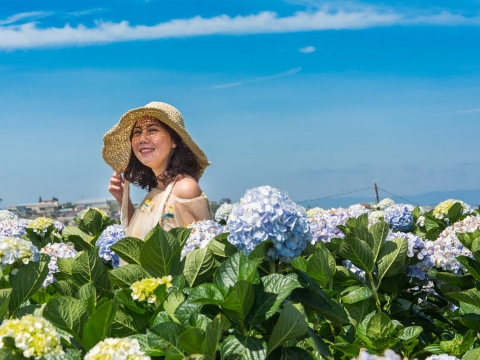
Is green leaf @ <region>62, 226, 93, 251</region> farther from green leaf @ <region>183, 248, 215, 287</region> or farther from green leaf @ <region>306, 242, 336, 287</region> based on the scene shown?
green leaf @ <region>183, 248, 215, 287</region>

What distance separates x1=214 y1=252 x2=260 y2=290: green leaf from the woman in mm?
2424

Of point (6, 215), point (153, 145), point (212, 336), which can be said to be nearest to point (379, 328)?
point (212, 336)

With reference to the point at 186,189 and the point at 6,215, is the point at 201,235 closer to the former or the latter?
the point at 186,189

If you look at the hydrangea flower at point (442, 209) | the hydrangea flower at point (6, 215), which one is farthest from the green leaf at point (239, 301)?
the hydrangea flower at point (6, 215)

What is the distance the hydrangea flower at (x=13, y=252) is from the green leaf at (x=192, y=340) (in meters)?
0.77

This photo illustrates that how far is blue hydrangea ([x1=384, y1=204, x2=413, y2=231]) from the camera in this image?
226 inches

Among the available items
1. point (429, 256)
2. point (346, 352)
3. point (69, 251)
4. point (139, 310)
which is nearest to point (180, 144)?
point (69, 251)

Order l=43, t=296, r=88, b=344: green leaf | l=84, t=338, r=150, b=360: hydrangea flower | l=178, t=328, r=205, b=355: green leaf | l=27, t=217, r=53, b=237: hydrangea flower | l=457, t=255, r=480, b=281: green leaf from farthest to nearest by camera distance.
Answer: l=27, t=217, r=53, b=237: hydrangea flower < l=457, t=255, r=480, b=281: green leaf < l=43, t=296, r=88, b=344: green leaf < l=178, t=328, r=205, b=355: green leaf < l=84, t=338, r=150, b=360: hydrangea flower

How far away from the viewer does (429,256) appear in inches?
132

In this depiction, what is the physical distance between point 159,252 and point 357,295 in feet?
3.37

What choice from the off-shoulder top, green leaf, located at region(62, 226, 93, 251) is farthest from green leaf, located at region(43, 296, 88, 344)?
green leaf, located at region(62, 226, 93, 251)

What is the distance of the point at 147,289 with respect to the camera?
1987 mm

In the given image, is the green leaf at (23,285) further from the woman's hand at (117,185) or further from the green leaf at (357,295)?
the woman's hand at (117,185)

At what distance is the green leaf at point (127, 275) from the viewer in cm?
216
